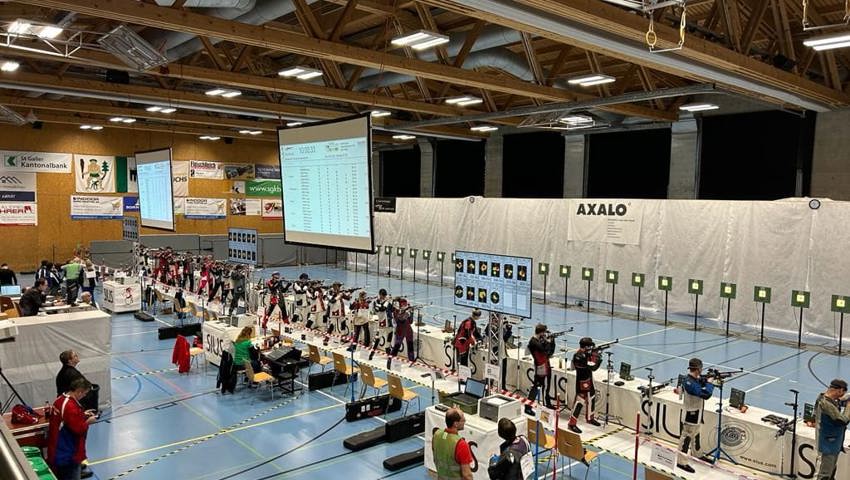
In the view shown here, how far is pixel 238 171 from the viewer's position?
31266 mm

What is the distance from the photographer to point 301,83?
14914mm

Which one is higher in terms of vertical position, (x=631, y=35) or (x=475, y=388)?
(x=631, y=35)

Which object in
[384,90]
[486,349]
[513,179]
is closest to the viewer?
[486,349]

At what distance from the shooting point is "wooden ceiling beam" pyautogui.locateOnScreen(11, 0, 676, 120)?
27.1ft

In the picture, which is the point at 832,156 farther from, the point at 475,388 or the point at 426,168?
the point at 426,168

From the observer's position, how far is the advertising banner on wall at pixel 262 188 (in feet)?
104

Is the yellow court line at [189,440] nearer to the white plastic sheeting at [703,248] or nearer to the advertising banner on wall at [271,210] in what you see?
the white plastic sheeting at [703,248]

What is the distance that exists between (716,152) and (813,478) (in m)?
14.3

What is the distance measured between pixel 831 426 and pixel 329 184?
6.65 meters

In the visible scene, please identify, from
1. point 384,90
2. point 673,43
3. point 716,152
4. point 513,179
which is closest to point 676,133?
point 716,152

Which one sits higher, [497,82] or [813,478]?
[497,82]

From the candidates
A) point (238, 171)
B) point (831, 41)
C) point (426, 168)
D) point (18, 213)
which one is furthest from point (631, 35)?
point (18, 213)

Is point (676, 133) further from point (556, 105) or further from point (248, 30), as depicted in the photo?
point (248, 30)

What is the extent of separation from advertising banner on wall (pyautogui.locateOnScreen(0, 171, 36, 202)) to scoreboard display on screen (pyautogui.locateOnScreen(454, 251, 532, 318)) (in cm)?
2387
